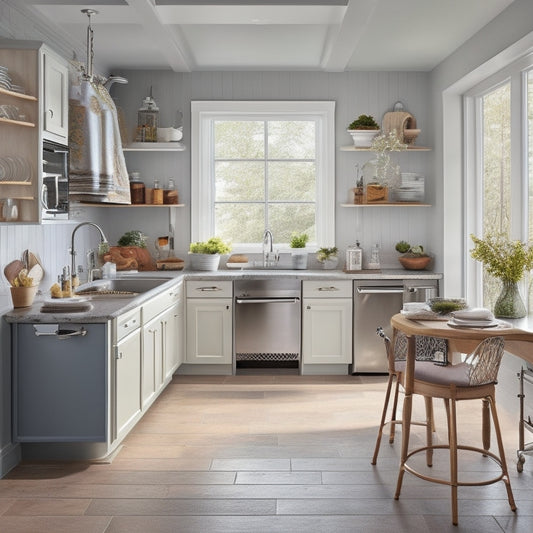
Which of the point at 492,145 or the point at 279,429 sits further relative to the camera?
the point at 492,145

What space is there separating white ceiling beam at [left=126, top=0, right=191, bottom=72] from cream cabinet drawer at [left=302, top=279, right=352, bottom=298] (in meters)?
2.09

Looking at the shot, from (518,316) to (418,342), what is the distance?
0.73 m

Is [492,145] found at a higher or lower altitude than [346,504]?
higher

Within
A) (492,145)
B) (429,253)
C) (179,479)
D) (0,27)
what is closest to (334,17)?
(492,145)

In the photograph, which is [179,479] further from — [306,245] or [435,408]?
[306,245]

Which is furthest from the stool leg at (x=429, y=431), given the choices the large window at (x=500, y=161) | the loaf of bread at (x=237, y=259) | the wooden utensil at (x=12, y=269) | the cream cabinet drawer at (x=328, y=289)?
the loaf of bread at (x=237, y=259)

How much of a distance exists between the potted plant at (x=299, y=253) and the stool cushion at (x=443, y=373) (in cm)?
274

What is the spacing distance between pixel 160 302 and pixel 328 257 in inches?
74.9

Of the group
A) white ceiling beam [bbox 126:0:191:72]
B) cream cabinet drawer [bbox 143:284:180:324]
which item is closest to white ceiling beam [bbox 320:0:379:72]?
white ceiling beam [bbox 126:0:191:72]

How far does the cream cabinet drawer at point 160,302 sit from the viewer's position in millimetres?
4340

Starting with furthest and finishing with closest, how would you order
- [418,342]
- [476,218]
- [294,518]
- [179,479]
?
[476,218] < [418,342] < [179,479] < [294,518]

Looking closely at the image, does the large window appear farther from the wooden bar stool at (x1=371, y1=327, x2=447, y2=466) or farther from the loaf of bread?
the loaf of bread

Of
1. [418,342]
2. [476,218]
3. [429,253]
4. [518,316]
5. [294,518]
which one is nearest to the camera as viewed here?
[294,518]

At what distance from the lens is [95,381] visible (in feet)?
11.6
